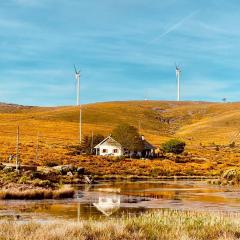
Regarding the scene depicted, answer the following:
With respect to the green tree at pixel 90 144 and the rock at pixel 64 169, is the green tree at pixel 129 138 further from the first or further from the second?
the rock at pixel 64 169

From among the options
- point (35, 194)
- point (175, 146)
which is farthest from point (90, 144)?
point (35, 194)

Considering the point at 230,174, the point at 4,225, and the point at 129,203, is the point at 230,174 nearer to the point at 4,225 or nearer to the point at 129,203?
the point at 129,203

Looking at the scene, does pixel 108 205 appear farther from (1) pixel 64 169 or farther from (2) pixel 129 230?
(1) pixel 64 169

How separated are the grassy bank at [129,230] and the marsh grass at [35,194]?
70.6ft

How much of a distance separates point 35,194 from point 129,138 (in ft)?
247

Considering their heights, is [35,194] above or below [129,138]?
below

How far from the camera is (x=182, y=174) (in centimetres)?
9019

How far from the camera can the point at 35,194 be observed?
4378 cm

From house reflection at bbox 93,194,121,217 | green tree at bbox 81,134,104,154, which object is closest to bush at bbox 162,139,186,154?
green tree at bbox 81,134,104,154

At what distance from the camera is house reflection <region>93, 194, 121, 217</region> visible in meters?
34.9

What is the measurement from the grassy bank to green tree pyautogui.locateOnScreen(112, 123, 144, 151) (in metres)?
94.4

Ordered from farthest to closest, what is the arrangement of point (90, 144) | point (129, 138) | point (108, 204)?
point (90, 144) → point (129, 138) → point (108, 204)

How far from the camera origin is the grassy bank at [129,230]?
61.4 ft

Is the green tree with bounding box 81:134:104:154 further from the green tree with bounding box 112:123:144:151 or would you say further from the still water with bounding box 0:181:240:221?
the still water with bounding box 0:181:240:221
